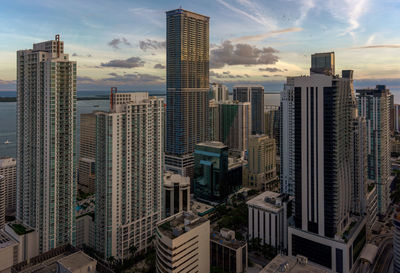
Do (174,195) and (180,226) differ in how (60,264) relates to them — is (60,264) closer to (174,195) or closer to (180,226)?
(180,226)

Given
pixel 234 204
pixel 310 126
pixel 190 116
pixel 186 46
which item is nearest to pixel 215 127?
pixel 190 116

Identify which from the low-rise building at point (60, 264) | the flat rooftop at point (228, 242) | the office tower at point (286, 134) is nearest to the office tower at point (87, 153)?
the flat rooftop at point (228, 242)

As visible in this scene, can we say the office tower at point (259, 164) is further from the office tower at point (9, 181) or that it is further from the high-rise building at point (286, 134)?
the office tower at point (9, 181)

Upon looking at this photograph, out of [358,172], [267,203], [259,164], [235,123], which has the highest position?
[235,123]

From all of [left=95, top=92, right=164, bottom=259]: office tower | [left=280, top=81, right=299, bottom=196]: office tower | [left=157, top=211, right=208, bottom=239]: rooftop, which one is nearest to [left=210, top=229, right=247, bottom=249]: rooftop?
[left=157, top=211, right=208, bottom=239]: rooftop

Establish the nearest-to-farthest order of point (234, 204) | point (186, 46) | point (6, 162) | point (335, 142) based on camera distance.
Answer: point (335, 142) → point (6, 162) → point (234, 204) → point (186, 46)

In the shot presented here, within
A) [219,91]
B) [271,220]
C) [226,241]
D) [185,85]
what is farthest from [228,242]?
[219,91]

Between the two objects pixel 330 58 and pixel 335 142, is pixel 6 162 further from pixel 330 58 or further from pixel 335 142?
pixel 330 58
